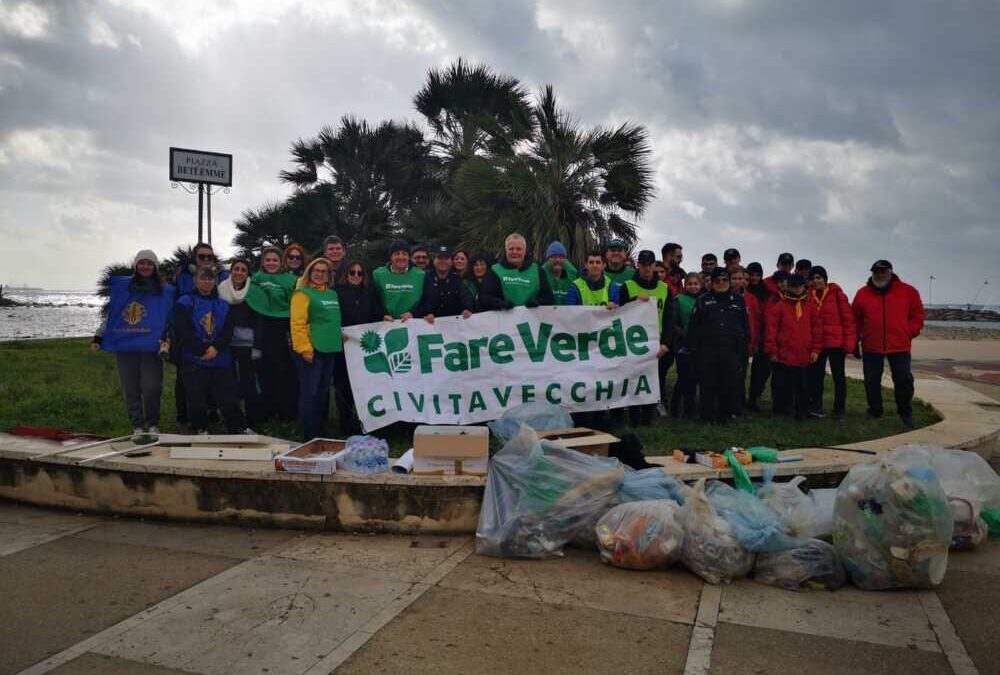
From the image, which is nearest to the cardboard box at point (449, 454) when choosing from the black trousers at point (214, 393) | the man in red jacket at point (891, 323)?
the black trousers at point (214, 393)

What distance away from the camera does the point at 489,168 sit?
11.9 m

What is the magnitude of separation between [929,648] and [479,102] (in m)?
16.6

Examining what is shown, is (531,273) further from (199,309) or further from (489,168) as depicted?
(489,168)

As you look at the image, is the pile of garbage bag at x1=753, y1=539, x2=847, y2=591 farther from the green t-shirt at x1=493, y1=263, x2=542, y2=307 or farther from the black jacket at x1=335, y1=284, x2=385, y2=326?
the black jacket at x1=335, y1=284, x2=385, y2=326

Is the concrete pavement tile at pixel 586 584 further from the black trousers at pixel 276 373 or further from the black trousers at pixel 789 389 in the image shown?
the black trousers at pixel 789 389

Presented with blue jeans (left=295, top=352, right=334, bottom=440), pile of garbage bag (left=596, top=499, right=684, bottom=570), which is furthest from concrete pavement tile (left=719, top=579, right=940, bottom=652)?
blue jeans (left=295, top=352, right=334, bottom=440)

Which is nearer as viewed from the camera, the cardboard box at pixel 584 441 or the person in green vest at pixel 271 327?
the cardboard box at pixel 584 441

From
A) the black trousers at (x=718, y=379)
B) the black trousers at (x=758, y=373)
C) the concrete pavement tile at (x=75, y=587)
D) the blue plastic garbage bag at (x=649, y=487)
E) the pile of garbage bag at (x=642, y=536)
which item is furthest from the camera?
the black trousers at (x=758, y=373)

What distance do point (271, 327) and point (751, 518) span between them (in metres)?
4.59

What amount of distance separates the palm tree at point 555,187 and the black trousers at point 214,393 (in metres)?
6.36

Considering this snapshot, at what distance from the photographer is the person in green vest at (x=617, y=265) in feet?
22.2

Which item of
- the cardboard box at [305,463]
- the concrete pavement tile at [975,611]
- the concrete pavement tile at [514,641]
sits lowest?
the concrete pavement tile at [975,611]

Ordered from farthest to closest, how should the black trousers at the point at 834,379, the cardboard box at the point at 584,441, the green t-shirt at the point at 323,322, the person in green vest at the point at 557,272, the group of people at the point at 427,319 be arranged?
1. the black trousers at the point at 834,379
2. the person in green vest at the point at 557,272
3. the group of people at the point at 427,319
4. the green t-shirt at the point at 323,322
5. the cardboard box at the point at 584,441

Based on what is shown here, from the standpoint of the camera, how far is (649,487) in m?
4.11
